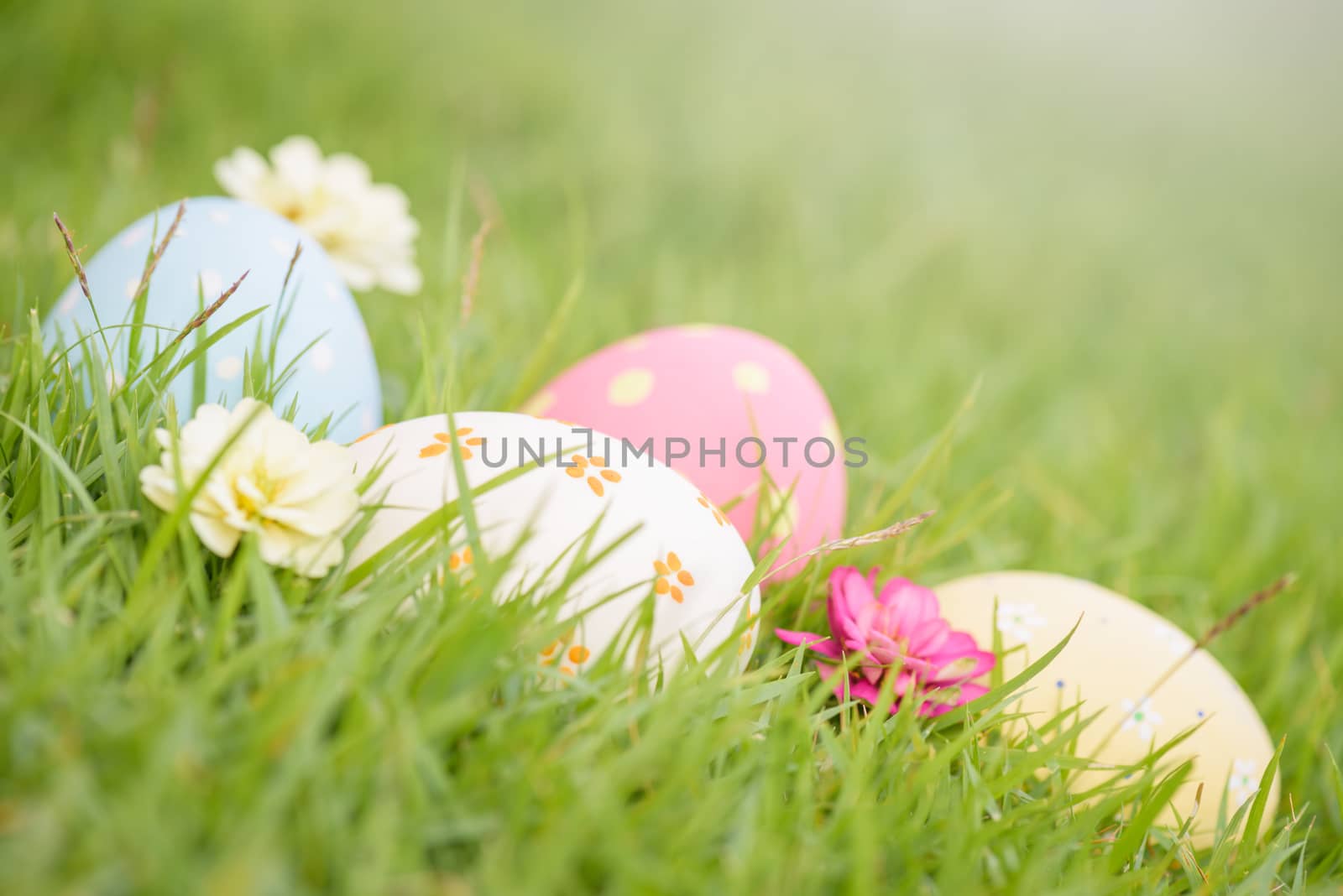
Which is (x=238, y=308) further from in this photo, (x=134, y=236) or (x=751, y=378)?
(x=751, y=378)

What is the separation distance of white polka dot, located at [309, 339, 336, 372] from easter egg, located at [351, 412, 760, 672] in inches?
5.9

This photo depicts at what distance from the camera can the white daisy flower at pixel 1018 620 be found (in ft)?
3.23

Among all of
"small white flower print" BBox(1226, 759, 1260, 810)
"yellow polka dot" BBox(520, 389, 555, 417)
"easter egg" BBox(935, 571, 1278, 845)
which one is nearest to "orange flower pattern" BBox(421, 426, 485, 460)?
"yellow polka dot" BBox(520, 389, 555, 417)

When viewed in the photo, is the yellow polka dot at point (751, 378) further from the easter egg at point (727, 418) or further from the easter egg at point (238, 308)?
the easter egg at point (238, 308)

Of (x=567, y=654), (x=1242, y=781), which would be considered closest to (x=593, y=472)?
(x=567, y=654)

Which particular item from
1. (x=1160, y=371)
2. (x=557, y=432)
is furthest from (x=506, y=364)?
(x=1160, y=371)

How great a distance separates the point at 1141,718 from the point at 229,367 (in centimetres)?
Answer: 100

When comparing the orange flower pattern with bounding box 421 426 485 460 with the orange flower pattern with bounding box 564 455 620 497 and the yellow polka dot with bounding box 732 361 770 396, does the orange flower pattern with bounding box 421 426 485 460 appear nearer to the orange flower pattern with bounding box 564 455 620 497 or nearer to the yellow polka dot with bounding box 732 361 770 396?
the orange flower pattern with bounding box 564 455 620 497

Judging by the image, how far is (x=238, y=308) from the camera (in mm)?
937

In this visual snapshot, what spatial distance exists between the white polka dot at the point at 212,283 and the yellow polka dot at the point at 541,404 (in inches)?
14.4

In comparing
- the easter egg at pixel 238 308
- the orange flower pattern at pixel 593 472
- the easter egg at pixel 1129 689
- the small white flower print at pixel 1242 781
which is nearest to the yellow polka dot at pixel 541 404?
the easter egg at pixel 238 308

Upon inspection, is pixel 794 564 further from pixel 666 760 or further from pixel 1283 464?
pixel 1283 464

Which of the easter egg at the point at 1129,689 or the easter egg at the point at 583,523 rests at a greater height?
the easter egg at the point at 583,523

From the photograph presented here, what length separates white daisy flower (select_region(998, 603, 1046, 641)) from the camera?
0.98 metres
